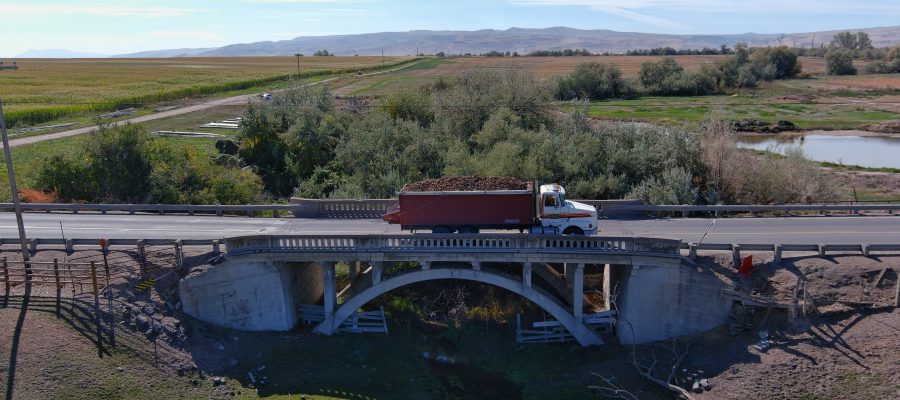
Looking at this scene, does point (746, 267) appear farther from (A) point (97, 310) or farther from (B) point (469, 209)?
(A) point (97, 310)

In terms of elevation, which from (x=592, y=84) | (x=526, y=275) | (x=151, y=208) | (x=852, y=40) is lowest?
(x=526, y=275)

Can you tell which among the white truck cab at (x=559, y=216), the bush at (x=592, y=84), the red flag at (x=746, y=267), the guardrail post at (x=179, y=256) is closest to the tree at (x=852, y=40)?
the bush at (x=592, y=84)

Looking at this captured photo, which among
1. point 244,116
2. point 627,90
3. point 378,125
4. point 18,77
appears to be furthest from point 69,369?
point 18,77

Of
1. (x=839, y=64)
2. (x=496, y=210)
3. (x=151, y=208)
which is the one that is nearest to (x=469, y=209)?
(x=496, y=210)

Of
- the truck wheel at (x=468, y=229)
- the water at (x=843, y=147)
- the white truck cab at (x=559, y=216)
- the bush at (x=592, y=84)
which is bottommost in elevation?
the water at (x=843, y=147)

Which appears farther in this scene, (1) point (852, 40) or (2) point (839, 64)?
(1) point (852, 40)

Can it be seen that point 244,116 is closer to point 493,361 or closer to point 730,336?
point 493,361

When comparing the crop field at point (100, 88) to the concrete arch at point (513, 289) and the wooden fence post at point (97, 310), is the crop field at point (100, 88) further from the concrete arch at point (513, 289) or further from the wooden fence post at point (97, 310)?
the concrete arch at point (513, 289)

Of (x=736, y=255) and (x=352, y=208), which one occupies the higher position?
(x=352, y=208)
